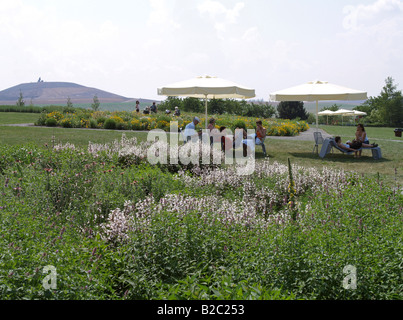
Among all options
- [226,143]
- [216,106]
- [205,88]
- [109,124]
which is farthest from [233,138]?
[216,106]

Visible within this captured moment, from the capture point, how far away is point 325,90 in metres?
13.4

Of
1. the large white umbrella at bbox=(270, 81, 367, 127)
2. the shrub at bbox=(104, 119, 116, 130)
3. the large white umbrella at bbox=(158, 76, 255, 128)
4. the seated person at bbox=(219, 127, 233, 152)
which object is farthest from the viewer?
the shrub at bbox=(104, 119, 116, 130)

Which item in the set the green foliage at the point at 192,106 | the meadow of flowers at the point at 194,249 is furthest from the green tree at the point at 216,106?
the meadow of flowers at the point at 194,249

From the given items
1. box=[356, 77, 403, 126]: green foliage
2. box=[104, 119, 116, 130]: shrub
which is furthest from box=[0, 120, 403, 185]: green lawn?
box=[356, 77, 403, 126]: green foliage

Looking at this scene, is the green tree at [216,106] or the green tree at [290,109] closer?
the green tree at [216,106]

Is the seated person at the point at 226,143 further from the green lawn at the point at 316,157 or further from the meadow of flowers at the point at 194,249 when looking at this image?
the meadow of flowers at the point at 194,249

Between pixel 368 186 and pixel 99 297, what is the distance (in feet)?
17.6

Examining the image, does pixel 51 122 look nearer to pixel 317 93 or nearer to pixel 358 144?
pixel 317 93

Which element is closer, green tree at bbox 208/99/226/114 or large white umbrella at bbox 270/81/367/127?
large white umbrella at bbox 270/81/367/127

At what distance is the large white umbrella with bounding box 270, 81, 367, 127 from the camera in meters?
13.4

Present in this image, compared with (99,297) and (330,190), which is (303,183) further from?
(99,297)

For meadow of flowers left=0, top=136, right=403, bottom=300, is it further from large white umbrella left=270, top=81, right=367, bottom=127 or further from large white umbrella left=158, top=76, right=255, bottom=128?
large white umbrella left=270, top=81, right=367, bottom=127

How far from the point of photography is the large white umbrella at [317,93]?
43.8 feet

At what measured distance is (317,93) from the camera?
43.3 ft
